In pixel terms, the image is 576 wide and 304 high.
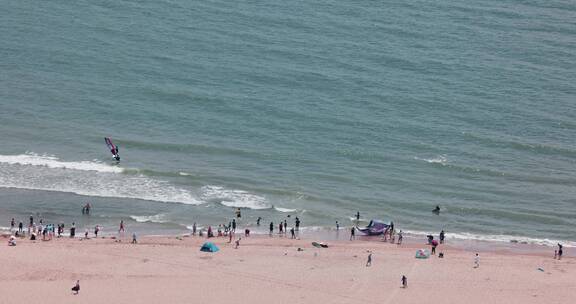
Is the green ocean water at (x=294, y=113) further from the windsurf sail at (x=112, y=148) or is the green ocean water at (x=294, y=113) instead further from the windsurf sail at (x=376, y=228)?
the windsurf sail at (x=376, y=228)

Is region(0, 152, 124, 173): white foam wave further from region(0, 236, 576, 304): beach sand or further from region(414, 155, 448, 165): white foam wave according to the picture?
region(414, 155, 448, 165): white foam wave

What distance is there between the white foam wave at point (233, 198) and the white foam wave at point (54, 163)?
6.93 metres

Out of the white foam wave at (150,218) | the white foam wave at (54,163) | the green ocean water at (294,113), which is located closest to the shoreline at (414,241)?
the green ocean water at (294,113)

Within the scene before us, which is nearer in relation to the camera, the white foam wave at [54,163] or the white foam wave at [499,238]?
the white foam wave at [499,238]

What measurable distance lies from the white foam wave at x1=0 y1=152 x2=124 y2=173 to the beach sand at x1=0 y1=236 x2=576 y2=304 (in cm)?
1239

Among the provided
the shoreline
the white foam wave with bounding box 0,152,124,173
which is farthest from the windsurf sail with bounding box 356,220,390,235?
the white foam wave with bounding box 0,152,124,173

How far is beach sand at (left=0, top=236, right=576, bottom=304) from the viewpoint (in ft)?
172

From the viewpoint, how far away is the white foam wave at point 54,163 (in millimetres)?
73375

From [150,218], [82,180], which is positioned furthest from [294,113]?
[150,218]

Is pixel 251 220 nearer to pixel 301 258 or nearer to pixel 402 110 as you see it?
pixel 301 258

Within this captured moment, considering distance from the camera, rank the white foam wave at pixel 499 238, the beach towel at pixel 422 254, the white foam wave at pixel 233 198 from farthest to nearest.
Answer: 1. the white foam wave at pixel 233 198
2. the white foam wave at pixel 499 238
3. the beach towel at pixel 422 254

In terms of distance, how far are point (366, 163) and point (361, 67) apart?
17.2 meters

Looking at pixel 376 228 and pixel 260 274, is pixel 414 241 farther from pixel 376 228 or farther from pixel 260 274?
pixel 260 274

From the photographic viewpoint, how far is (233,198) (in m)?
70.6
